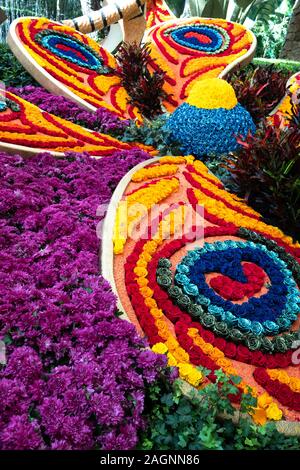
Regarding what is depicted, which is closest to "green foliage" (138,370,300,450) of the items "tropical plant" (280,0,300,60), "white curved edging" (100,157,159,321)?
"white curved edging" (100,157,159,321)

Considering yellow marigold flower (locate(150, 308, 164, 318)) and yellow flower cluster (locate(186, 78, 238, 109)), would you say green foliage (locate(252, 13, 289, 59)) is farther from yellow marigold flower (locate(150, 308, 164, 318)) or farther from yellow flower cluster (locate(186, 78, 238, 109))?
yellow marigold flower (locate(150, 308, 164, 318))

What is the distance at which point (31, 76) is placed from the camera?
223 inches

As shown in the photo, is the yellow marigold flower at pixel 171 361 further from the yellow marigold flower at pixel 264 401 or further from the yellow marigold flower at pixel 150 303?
the yellow marigold flower at pixel 264 401

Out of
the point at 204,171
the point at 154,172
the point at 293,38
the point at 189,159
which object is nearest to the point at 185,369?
the point at 154,172

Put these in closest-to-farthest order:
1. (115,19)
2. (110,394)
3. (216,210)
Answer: (110,394), (216,210), (115,19)

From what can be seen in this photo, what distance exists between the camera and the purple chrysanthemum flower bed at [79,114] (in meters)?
4.83

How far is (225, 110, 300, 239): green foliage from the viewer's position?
128 inches

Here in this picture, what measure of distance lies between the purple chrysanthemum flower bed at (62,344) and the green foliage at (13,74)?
10.8 ft

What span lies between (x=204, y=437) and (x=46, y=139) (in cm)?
298

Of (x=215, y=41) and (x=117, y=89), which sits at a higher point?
(x=215, y=41)

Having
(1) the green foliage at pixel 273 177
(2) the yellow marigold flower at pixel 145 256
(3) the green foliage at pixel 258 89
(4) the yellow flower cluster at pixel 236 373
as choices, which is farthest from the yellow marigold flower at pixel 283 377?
(3) the green foliage at pixel 258 89

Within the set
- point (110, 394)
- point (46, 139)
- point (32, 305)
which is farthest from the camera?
point (46, 139)

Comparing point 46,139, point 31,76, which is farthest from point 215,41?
point 46,139

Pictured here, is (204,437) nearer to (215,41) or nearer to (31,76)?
(31,76)
